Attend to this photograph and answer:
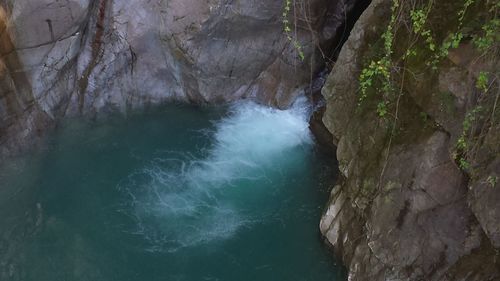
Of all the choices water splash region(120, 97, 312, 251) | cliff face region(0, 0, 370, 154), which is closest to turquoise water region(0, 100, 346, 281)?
water splash region(120, 97, 312, 251)

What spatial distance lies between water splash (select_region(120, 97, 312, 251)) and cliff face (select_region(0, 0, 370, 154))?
0.49 meters

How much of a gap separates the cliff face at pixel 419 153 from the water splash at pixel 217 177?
1.57 m

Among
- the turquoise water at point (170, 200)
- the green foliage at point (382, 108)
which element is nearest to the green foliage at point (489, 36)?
the green foliage at point (382, 108)

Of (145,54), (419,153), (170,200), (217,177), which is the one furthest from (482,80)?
(145,54)

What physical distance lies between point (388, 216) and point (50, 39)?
5.15 metres

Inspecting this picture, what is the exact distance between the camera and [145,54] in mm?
8008

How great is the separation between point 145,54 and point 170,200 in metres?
2.60

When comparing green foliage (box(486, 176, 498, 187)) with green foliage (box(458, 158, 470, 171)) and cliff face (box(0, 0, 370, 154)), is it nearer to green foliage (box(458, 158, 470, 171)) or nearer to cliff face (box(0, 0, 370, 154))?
green foliage (box(458, 158, 470, 171))

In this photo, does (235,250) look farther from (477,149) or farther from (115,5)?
(115,5)

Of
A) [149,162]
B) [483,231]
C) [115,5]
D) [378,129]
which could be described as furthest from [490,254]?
[115,5]

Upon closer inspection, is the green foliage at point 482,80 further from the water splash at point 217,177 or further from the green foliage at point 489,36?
the water splash at point 217,177

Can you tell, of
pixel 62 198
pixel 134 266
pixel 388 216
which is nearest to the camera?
pixel 388 216

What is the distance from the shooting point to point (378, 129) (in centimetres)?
544

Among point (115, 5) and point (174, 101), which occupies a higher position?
point (115, 5)
